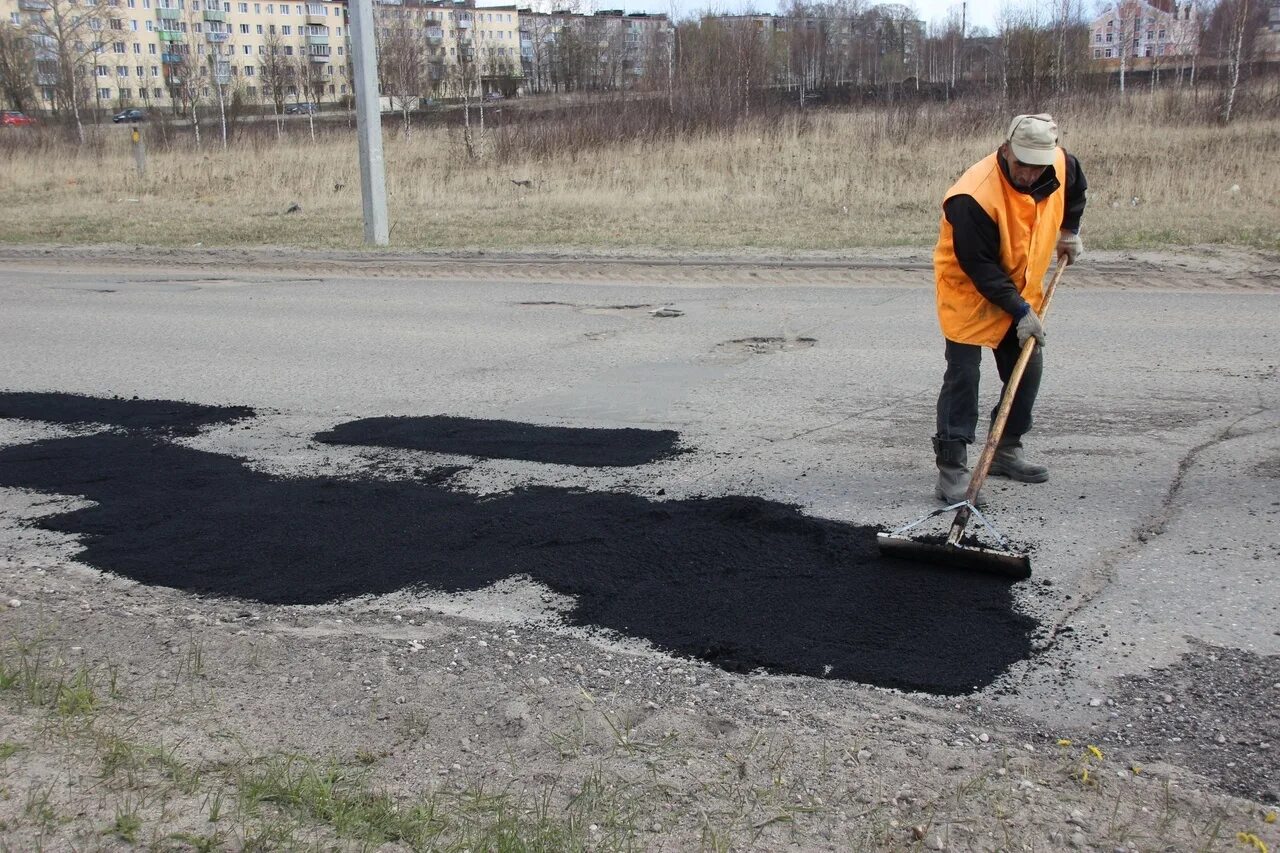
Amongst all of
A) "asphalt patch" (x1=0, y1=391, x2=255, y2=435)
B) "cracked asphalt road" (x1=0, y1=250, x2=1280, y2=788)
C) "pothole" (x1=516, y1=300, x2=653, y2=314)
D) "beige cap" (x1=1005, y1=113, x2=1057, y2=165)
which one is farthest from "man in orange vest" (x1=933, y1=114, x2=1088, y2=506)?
"pothole" (x1=516, y1=300, x2=653, y2=314)

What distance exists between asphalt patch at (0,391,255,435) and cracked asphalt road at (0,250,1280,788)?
233 millimetres

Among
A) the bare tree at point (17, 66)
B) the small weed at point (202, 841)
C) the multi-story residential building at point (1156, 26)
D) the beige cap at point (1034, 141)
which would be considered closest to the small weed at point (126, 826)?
the small weed at point (202, 841)

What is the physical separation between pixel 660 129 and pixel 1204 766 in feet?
76.2

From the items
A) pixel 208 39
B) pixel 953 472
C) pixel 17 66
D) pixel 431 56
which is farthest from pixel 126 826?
pixel 208 39

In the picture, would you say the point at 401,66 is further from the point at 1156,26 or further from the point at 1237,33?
the point at 1156,26

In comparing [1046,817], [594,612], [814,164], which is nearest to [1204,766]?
[1046,817]

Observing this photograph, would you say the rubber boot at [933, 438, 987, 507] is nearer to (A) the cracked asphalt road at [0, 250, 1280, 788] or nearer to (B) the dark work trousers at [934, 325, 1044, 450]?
(B) the dark work trousers at [934, 325, 1044, 450]

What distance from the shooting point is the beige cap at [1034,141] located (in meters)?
4.55

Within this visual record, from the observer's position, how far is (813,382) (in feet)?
24.4

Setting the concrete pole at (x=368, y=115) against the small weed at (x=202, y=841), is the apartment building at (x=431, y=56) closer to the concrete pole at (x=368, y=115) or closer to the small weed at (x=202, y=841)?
the concrete pole at (x=368, y=115)

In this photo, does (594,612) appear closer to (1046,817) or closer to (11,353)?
(1046,817)

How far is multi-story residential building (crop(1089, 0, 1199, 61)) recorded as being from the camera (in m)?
39.8

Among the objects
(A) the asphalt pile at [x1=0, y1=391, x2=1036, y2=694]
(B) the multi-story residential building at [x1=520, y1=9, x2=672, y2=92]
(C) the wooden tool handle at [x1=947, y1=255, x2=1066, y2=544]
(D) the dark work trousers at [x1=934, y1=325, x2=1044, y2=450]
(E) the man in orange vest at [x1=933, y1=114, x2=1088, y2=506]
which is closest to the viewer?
(A) the asphalt pile at [x1=0, y1=391, x2=1036, y2=694]

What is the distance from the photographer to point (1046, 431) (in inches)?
243
